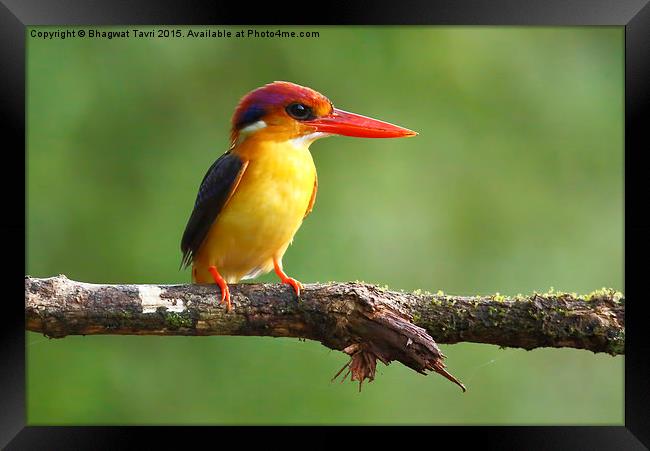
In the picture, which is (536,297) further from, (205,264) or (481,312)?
(205,264)

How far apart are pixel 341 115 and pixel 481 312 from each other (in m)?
0.89

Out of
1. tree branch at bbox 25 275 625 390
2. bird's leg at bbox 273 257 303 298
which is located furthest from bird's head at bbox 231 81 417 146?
tree branch at bbox 25 275 625 390

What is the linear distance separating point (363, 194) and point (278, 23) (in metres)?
1.93

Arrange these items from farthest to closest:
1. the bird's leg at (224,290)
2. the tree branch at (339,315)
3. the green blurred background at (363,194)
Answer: the green blurred background at (363,194), the bird's leg at (224,290), the tree branch at (339,315)

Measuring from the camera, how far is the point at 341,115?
9.88 ft

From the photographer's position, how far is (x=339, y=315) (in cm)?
265

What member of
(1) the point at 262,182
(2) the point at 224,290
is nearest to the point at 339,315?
(2) the point at 224,290

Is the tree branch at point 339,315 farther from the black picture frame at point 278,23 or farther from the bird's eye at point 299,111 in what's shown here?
the bird's eye at point 299,111

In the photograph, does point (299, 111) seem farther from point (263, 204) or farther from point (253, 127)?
point (263, 204)

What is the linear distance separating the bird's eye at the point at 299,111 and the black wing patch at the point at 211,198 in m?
0.26

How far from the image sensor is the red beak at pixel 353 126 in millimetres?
2979

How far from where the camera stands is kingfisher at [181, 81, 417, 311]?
2877mm

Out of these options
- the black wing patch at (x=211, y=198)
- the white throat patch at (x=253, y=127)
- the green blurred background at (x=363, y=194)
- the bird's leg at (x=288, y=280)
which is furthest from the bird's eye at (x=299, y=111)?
the green blurred background at (x=363, y=194)

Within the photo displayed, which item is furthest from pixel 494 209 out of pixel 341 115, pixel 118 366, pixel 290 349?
pixel 118 366
